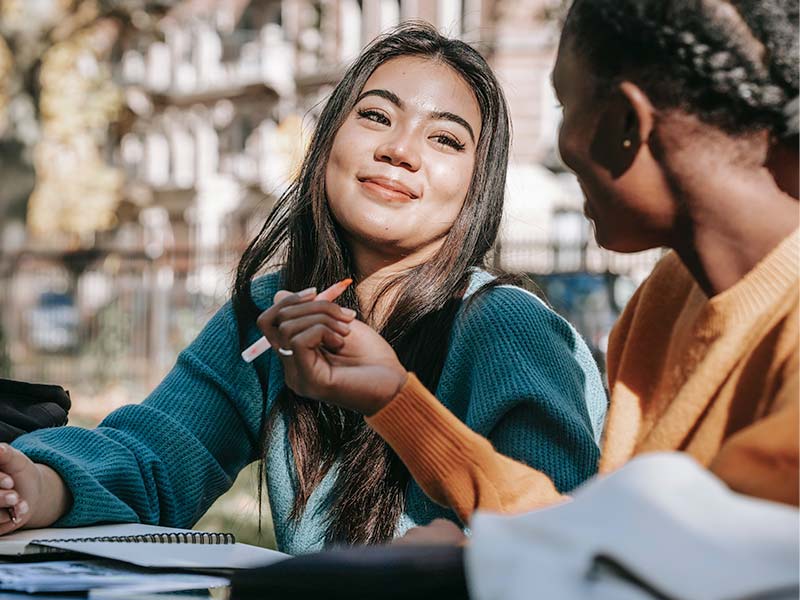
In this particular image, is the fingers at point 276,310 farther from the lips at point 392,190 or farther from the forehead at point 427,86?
the forehead at point 427,86

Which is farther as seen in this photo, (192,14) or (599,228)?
(192,14)

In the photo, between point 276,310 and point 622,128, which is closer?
point 622,128

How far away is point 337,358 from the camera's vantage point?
62.6 inches

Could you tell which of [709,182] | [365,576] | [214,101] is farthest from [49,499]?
[214,101]

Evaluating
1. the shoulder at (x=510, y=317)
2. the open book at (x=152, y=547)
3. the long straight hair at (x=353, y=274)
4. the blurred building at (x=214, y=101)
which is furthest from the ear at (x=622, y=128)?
the blurred building at (x=214, y=101)

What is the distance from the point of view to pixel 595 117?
136 centimetres

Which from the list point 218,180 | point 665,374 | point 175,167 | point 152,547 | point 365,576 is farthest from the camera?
point 175,167

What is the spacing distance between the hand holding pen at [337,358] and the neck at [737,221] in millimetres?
434

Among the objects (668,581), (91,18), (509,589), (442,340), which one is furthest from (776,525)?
(91,18)

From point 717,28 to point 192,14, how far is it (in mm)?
29672

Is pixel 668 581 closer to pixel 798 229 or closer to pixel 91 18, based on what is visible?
pixel 798 229

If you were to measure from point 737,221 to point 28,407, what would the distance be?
146 cm

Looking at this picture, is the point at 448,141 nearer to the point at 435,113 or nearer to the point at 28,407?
the point at 435,113

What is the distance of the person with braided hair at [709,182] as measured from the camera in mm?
1230
